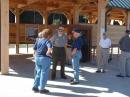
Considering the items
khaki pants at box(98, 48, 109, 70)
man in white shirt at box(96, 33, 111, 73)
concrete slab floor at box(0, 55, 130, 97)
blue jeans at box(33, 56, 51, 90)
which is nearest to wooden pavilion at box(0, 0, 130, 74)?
man in white shirt at box(96, 33, 111, 73)

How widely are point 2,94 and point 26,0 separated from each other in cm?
967

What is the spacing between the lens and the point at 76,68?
12086 millimetres

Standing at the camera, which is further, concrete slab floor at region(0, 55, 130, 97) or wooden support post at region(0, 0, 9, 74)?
wooden support post at region(0, 0, 9, 74)

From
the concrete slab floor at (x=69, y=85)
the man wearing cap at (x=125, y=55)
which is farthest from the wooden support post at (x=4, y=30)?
the man wearing cap at (x=125, y=55)

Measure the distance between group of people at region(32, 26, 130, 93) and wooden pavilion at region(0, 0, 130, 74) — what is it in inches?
73.3

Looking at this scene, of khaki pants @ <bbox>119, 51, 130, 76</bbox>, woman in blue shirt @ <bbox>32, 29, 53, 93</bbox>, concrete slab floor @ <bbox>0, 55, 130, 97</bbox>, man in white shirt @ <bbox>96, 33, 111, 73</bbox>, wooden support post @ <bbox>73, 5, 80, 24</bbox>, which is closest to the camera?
woman in blue shirt @ <bbox>32, 29, 53, 93</bbox>

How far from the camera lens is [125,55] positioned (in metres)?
14.3

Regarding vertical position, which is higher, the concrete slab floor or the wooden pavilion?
the wooden pavilion

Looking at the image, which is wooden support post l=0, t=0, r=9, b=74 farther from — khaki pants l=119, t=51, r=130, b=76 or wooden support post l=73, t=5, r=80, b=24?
wooden support post l=73, t=5, r=80, b=24

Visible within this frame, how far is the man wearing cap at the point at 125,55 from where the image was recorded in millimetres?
14102

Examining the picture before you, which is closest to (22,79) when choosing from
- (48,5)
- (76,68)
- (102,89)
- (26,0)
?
(76,68)

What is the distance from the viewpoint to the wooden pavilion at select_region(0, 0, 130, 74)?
14.1m

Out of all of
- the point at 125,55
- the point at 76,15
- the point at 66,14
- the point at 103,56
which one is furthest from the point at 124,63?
the point at 66,14

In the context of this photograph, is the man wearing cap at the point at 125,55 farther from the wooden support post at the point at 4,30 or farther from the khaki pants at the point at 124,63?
the wooden support post at the point at 4,30
